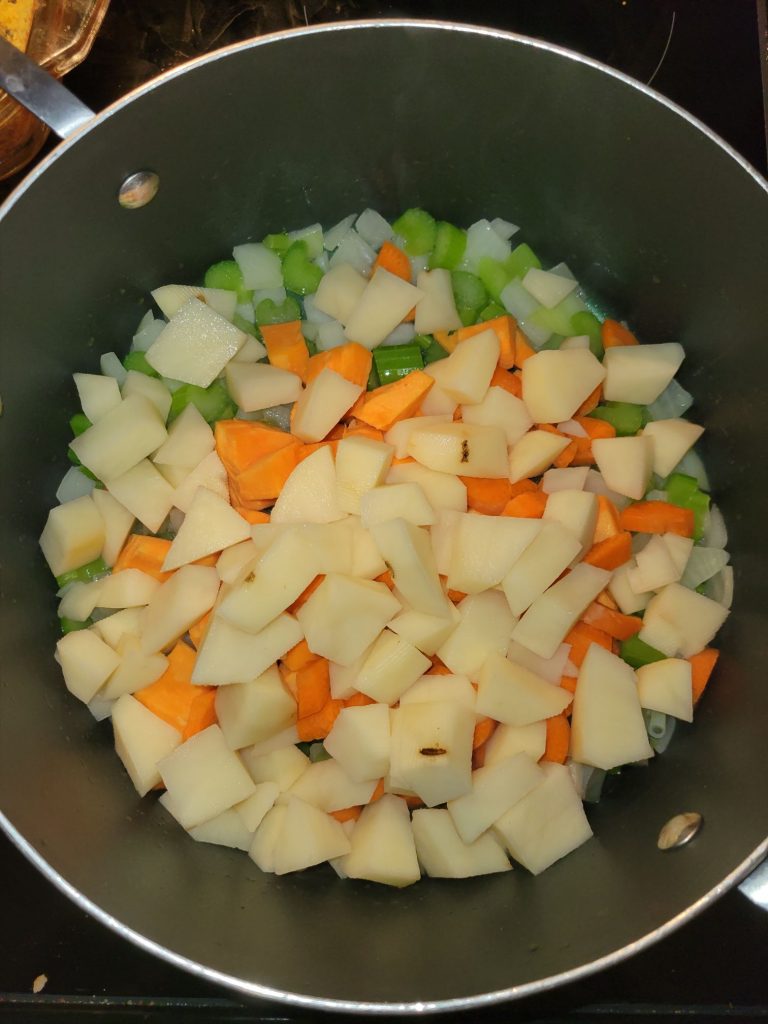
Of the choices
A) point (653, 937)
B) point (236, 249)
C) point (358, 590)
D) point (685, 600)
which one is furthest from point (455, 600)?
point (236, 249)

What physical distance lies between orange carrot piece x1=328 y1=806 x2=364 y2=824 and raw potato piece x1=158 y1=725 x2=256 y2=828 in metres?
0.12

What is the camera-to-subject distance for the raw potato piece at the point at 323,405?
1237 millimetres

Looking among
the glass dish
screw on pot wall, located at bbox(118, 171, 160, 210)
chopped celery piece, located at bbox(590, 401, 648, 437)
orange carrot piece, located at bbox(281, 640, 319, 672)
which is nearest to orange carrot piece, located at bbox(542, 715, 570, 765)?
orange carrot piece, located at bbox(281, 640, 319, 672)

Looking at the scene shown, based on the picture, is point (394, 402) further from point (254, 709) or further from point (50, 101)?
point (50, 101)

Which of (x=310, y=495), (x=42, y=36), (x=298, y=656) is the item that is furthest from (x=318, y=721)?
(x=42, y=36)

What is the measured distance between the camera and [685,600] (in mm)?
1217

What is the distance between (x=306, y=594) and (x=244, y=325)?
0.48 meters

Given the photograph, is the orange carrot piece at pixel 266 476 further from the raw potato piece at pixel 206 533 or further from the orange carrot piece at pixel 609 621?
the orange carrot piece at pixel 609 621

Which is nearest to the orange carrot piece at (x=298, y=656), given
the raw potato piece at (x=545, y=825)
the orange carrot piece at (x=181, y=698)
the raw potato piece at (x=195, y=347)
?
the orange carrot piece at (x=181, y=698)

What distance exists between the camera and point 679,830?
3.59ft

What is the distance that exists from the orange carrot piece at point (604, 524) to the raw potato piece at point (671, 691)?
0.63ft

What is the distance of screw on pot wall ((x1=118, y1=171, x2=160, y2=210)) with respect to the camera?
1.17 m

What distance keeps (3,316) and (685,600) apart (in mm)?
1004

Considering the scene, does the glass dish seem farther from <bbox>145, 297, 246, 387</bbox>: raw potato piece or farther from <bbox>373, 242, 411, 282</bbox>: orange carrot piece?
<bbox>373, 242, 411, 282</bbox>: orange carrot piece
